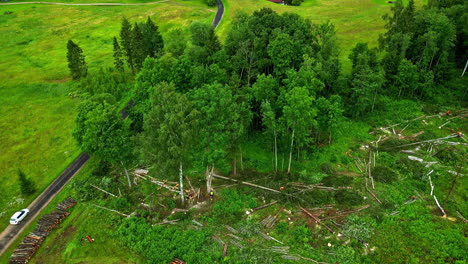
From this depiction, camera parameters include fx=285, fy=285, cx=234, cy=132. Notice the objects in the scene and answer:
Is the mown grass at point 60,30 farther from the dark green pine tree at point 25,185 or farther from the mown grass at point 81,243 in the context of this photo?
the mown grass at point 81,243

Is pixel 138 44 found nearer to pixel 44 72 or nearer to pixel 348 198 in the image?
pixel 44 72

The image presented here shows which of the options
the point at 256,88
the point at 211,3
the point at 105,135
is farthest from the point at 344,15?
the point at 105,135

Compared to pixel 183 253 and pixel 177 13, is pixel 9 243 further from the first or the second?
pixel 177 13

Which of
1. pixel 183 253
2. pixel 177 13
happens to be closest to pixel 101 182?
pixel 183 253

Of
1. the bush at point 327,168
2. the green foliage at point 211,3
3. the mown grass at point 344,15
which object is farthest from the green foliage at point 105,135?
the green foliage at point 211,3

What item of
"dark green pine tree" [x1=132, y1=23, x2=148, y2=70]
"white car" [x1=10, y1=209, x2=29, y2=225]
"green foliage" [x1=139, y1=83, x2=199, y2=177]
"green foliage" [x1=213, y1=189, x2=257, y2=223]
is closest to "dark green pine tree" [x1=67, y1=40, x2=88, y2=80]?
"dark green pine tree" [x1=132, y1=23, x2=148, y2=70]
